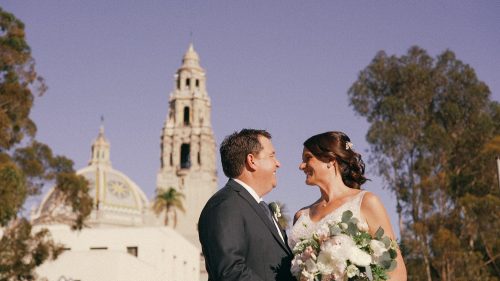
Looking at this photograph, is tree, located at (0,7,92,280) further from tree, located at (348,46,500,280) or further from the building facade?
the building facade

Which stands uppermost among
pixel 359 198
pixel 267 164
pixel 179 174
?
pixel 179 174

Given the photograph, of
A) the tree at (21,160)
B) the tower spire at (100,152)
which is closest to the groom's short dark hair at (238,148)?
the tree at (21,160)

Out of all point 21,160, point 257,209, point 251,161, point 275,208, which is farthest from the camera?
point 21,160

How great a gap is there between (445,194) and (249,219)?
33.3 metres

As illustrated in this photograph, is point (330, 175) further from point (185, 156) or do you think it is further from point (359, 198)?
point (185, 156)

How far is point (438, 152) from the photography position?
38281 mm

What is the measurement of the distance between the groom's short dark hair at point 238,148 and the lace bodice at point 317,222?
0.74m

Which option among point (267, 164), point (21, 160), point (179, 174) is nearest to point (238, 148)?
point (267, 164)

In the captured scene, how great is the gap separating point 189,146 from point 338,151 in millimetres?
87740

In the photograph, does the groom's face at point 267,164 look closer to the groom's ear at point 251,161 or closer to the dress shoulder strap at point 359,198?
the groom's ear at point 251,161

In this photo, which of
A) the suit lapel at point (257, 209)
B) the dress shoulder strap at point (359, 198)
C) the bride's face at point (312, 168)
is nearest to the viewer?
the suit lapel at point (257, 209)

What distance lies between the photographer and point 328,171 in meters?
6.00

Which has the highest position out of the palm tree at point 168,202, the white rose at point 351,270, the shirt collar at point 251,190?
the palm tree at point 168,202

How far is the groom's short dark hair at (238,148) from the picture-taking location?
5.45 m
